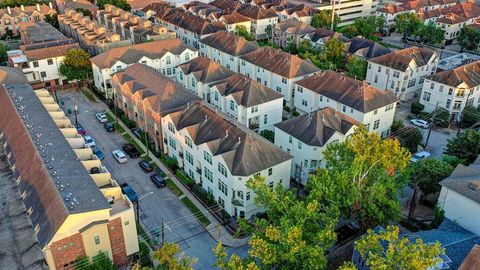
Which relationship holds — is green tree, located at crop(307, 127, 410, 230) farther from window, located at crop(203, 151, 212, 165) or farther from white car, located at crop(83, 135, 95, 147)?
white car, located at crop(83, 135, 95, 147)

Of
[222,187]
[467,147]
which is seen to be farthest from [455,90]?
[222,187]

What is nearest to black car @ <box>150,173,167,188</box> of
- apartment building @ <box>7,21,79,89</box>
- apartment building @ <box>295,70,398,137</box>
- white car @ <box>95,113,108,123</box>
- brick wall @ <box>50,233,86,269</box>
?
brick wall @ <box>50,233,86,269</box>

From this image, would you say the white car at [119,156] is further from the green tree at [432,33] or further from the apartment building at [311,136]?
the green tree at [432,33]

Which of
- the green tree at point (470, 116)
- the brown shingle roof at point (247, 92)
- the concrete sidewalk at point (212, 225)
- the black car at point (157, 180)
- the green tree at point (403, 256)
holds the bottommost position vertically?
the concrete sidewalk at point (212, 225)

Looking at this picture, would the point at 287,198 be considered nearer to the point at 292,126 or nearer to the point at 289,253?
the point at 289,253

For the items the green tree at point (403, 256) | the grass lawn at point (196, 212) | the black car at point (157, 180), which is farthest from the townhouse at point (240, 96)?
the green tree at point (403, 256)

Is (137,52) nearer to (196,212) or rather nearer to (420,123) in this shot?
(196,212)
